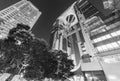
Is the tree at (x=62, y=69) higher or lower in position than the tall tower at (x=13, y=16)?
lower

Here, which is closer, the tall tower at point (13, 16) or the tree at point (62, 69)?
the tree at point (62, 69)

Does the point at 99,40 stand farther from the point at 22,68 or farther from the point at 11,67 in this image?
the point at 11,67

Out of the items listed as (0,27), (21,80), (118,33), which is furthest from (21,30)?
(0,27)

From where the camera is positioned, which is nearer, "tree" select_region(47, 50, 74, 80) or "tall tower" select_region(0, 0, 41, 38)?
"tree" select_region(47, 50, 74, 80)

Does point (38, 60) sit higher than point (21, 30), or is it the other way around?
point (21, 30)

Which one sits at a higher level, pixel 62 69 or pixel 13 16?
pixel 13 16

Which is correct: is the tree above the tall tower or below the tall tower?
below

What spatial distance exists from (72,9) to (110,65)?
44273 millimetres

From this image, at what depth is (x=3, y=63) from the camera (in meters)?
10.2

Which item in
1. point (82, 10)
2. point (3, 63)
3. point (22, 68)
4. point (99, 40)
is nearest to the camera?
point (3, 63)

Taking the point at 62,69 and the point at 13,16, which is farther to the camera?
the point at 13,16

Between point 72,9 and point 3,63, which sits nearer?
point 3,63

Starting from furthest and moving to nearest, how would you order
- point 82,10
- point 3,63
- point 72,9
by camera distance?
point 72,9 → point 82,10 → point 3,63

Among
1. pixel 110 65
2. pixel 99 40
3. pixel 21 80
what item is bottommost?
pixel 21 80
